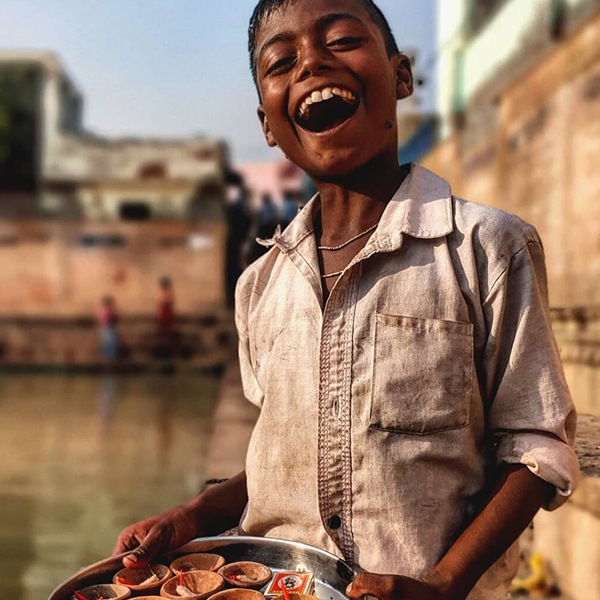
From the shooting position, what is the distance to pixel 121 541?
136 centimetres

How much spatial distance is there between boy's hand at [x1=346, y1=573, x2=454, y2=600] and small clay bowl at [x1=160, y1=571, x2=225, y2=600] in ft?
0.70

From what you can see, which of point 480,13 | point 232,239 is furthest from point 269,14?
point 232,239

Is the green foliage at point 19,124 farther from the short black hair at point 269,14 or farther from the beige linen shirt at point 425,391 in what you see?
the beige linen shirt at point 425,391

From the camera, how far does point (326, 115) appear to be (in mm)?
1304

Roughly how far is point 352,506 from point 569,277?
3528 millimetres

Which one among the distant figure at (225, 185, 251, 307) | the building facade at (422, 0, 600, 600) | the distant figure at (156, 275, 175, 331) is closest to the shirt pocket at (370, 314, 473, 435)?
the building facade at (422, 0, 600, 600)

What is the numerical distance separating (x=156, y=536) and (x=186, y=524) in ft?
0.29

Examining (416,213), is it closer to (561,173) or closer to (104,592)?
(104,592)

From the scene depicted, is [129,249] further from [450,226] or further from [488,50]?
[450,226]

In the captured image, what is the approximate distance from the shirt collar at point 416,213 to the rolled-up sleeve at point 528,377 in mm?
137

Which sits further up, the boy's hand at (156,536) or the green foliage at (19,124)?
the green foliage at (19,124)

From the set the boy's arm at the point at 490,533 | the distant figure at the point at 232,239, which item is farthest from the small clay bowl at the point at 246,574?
the distant figure at the point at 232,239

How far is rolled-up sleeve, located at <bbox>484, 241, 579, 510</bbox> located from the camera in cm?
117

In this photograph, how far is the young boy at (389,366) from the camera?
3.87 ft
